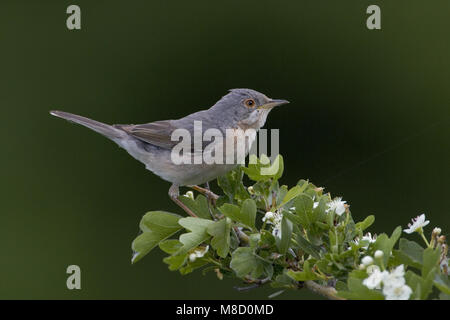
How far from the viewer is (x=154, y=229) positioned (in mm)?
2318

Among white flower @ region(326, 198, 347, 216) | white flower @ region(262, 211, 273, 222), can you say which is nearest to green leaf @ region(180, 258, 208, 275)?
white flower @ region(262, 211, 273, 222)

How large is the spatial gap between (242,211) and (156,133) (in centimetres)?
171

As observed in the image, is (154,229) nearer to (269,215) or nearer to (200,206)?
(200,206)

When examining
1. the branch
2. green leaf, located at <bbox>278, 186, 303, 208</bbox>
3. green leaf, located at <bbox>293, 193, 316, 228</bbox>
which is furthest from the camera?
green leaf, located at <bbox>278, 186, 303, 208</bbox>

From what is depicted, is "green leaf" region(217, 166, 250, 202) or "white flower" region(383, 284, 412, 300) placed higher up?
"green leaf" region(217, 166, 250, 202)

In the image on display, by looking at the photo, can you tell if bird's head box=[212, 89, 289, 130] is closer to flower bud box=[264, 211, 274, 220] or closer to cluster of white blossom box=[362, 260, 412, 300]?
flower bud box=[264, 211, 274, 220]

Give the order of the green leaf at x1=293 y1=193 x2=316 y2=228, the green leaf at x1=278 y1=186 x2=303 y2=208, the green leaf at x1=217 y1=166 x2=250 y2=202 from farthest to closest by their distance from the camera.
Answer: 1. the green leaf at x1=217 y1=166 x2=250 y2=202
2. the green leaf at x1=278 y1=186 x2=303 y2=208
3. the green leaf at x1=293 y1=193 x2=316 y2=228

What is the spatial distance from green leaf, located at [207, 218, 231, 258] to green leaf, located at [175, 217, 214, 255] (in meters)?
0.03

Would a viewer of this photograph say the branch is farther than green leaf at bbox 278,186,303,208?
No

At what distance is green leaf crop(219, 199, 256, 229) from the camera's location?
85.6 inches

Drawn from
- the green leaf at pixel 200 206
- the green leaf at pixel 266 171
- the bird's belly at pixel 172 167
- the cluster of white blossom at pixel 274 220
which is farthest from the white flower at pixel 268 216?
the bird's belly at pixel 172 167

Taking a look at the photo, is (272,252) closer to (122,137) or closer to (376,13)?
(122,137)

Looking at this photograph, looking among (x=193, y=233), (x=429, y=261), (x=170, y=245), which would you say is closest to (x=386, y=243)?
(x=429, y=261)
